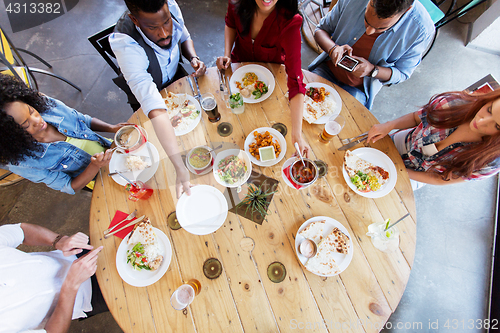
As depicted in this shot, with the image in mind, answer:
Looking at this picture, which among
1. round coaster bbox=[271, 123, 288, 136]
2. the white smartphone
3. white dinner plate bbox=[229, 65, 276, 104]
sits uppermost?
the white smartphone

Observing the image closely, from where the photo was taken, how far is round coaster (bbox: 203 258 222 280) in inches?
59.1

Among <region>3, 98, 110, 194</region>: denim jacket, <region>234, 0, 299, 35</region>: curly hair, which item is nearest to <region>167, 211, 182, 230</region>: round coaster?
<region>3, 98, 110, 194</region>: denim jacket

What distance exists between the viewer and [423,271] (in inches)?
105

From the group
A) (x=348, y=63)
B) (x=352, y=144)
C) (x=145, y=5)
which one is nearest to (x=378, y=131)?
(x=352, y=144)

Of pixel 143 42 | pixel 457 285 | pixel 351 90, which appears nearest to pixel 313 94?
pixel 351 90

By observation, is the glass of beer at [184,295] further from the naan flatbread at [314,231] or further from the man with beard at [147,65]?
the naan flatbread at [314,231]

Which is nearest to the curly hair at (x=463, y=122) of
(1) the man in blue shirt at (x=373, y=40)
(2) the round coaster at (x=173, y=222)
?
(1) the man in blue shirt at (x=373, y=40)

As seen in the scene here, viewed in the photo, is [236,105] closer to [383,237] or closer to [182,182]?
Result: [182,182]

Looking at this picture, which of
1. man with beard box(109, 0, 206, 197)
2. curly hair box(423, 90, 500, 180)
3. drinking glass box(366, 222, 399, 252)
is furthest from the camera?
man with beard box(109, 0, 206, 197)

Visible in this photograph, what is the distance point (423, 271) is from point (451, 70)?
2.84 meters

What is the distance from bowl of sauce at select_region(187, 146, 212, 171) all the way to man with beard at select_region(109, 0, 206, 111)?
40cm

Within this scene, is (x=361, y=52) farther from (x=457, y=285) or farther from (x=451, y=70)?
(x=457, y=285)

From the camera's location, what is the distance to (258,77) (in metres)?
1.99

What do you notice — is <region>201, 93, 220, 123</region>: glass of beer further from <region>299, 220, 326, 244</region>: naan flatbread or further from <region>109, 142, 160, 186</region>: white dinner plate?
<region>299, 220, 326, 244</region>: naan flatbread
